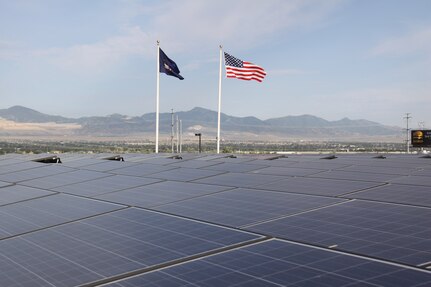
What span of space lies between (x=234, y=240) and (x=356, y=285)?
2927 mm

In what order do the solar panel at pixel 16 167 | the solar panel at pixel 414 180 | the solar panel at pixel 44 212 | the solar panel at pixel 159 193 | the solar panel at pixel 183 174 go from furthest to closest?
the solar panel at pixel 16 167 → the solar panel at pixel 183 174 → the solar panel at pixel 414 180 → the solar panel at pixel 159 193 → the solar panel at pixel 44 212

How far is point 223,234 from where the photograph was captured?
342 inches

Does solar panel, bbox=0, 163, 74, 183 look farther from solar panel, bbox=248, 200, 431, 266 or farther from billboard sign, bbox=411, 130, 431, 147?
billboard sign, bbox=411, 130, 431, 147

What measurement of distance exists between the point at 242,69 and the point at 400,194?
3343cm

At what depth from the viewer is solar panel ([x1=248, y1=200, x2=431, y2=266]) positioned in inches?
279

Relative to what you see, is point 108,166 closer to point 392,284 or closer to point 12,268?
point 12,268

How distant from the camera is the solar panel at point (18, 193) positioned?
14927 mm

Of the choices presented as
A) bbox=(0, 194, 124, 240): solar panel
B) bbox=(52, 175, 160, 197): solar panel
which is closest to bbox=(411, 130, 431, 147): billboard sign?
bbox=(52, 175, 160, 197): solar panel

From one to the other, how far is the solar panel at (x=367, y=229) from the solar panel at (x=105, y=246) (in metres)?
1.03

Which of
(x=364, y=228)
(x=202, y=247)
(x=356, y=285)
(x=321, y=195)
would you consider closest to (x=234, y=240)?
(x=202, y=247)

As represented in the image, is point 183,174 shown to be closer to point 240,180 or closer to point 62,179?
point 240,180

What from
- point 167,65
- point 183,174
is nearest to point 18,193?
point 183,174

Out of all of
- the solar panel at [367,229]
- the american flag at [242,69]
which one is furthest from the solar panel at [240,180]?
the american flag at [242,69]

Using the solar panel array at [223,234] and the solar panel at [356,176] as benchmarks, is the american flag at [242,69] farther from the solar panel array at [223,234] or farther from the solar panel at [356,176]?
the solar panel array at [223,234]
